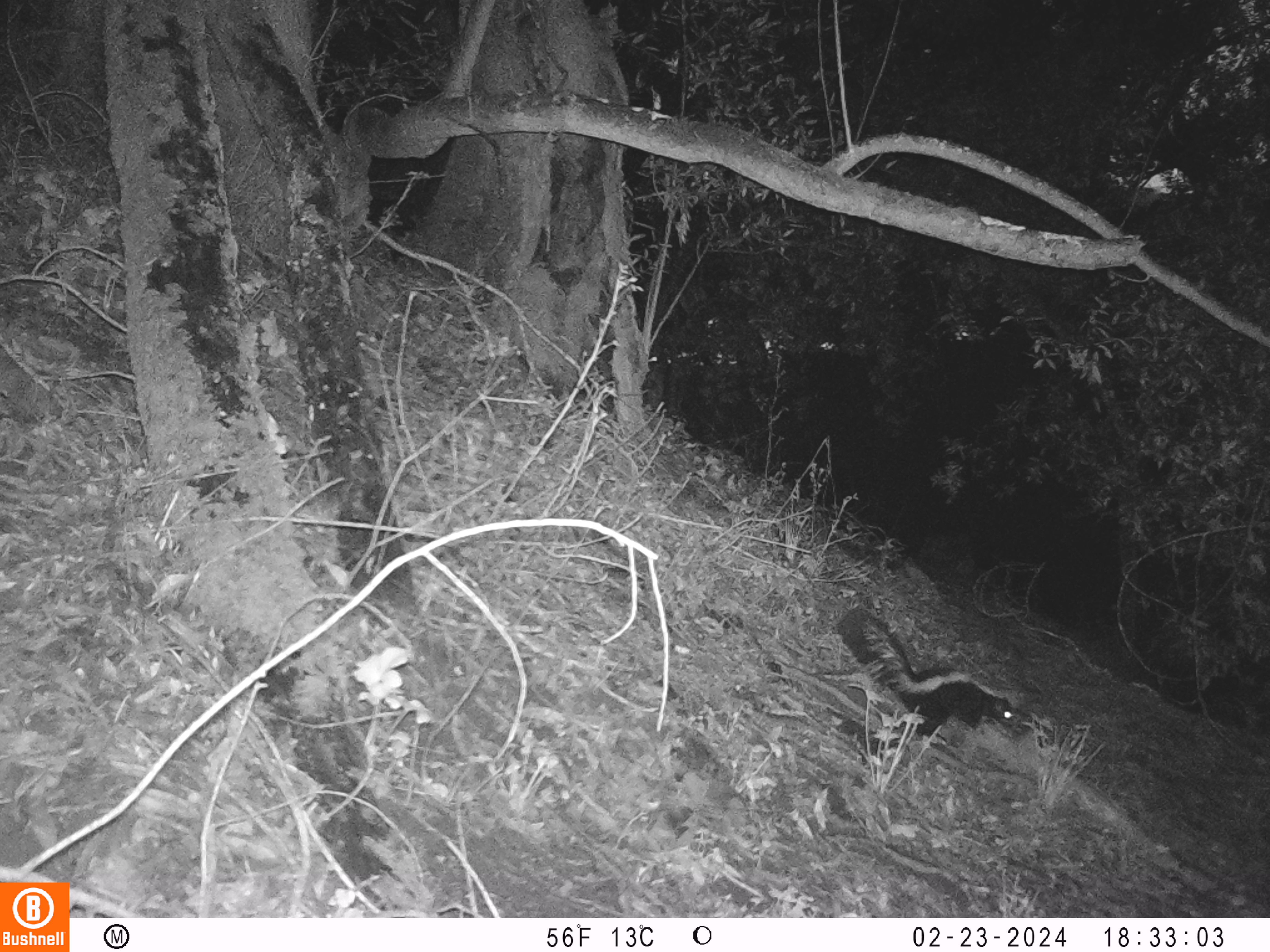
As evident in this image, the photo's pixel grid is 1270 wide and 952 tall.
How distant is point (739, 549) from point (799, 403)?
4.90 metres

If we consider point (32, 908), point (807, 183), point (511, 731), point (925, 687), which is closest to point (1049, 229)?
point (807, 183)

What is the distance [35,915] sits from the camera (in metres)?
1.91

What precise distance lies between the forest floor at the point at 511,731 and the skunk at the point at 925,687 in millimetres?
143

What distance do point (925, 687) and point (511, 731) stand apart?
3080mm

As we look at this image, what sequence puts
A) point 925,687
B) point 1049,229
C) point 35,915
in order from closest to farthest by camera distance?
point 35,915 < point 925,687 < point 1049,229

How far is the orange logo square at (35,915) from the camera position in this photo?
1.89 metres

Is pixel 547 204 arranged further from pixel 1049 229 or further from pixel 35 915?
pixel 35 915

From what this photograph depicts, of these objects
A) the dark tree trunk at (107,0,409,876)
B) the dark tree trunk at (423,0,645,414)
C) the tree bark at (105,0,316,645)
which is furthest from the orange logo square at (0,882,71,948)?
the dark tree trunk at (423,0,645,414)

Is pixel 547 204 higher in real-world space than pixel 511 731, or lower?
higher

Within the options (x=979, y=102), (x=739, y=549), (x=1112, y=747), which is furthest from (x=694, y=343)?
(x=1112, y=747)

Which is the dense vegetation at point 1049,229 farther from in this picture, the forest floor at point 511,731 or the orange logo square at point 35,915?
the orange logo square at point 35,915

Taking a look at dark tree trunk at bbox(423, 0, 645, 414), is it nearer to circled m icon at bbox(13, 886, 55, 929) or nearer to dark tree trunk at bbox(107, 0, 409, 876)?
dark tree trunk at bbox(107, 0, 409, 876)

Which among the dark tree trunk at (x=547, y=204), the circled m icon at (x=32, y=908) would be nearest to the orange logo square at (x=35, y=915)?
the circled m icon at (x=32, y=908)

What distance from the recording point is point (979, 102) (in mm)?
6543
